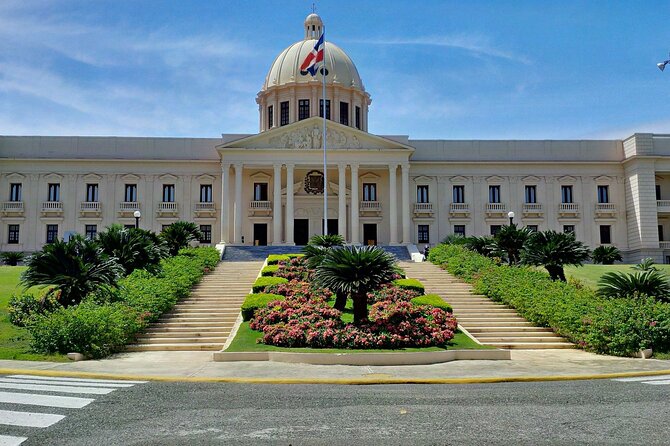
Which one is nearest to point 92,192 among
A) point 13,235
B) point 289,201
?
point 13,235

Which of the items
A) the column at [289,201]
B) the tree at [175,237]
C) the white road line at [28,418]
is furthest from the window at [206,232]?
the white road line at [28,418]

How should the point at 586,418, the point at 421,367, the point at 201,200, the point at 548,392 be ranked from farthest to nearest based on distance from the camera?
the point at 201,200 < the point at 421,367 < the point at 548,392 < the point at 586,418

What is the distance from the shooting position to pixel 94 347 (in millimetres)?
18281

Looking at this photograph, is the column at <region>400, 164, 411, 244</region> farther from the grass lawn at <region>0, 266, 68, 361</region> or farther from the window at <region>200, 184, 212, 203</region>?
the grass lawn at <region>0, 266, 68, 361</region>

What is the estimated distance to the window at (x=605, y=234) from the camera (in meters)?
54.6

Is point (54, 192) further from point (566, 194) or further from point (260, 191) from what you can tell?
point (566, 194)

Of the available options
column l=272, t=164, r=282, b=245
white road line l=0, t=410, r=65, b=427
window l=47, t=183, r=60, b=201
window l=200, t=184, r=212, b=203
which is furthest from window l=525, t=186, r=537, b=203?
white road line l=0, t=410, r=65, b=427

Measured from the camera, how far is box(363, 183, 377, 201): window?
54.9 meters

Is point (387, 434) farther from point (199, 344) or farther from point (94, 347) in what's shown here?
point (199, 344)

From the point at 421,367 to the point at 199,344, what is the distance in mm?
7843

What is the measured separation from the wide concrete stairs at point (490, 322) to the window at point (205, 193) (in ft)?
88.5

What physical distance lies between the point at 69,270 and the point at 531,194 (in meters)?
42.4

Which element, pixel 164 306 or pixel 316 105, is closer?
pixel 164 306

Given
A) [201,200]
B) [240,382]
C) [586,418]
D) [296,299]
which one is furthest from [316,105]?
[586,418]
